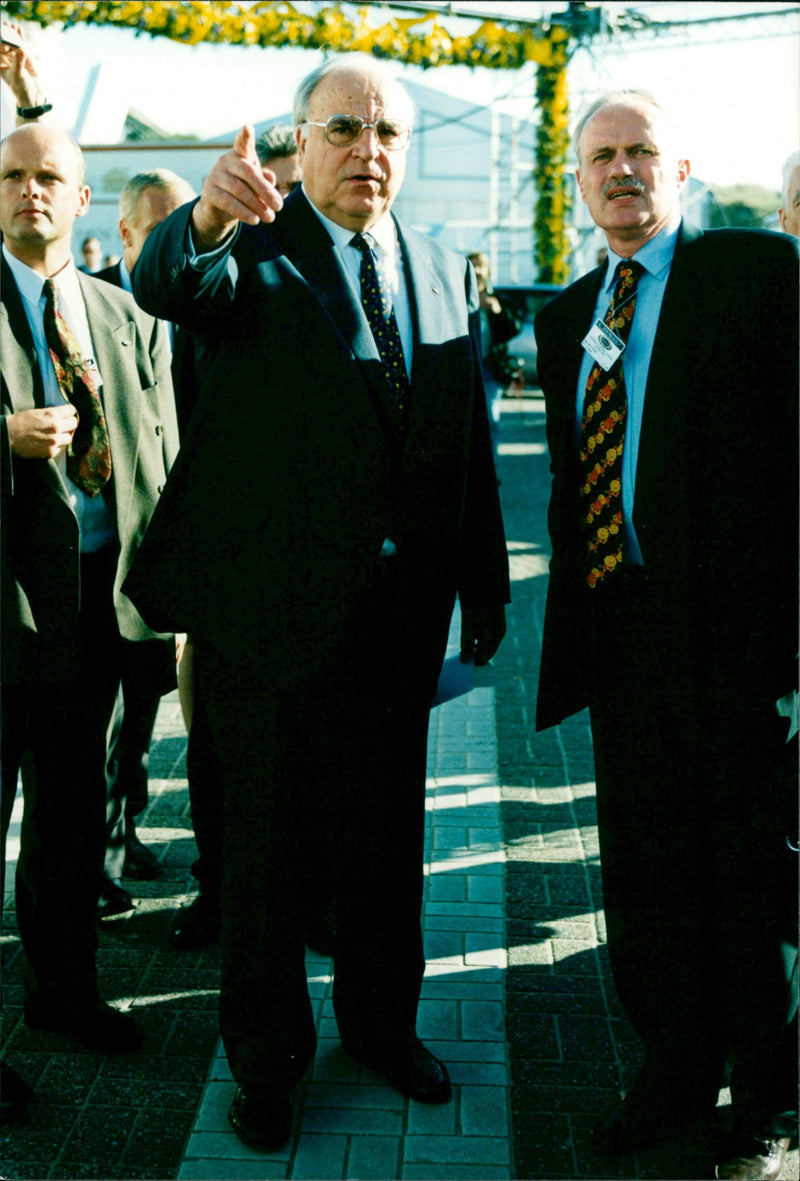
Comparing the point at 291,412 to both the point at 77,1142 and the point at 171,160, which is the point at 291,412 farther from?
the point at 171,160

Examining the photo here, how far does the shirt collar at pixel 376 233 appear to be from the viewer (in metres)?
2.57

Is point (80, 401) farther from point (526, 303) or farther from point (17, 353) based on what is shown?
point (526, 303)

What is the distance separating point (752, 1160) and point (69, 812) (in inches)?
69.3

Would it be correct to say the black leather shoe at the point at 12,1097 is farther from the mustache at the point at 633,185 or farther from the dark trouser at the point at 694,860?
the mustache at the point at 633,185

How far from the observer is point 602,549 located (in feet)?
8.63

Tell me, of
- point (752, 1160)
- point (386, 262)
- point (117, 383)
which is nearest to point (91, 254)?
point (117, 383)

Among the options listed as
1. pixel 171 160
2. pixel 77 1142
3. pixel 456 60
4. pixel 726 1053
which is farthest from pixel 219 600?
pixel 456 60

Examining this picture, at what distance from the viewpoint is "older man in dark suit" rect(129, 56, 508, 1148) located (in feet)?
8.06

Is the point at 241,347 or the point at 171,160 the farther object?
the point at 171,160

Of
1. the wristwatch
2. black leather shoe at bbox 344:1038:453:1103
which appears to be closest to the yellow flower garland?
the wristwatch

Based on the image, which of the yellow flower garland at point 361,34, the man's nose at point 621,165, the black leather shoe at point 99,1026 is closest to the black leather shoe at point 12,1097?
the black leather shoe at point 99,1026

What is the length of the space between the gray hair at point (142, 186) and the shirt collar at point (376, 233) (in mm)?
1570

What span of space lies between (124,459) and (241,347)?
23.6 inches

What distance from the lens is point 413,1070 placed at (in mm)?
2814
